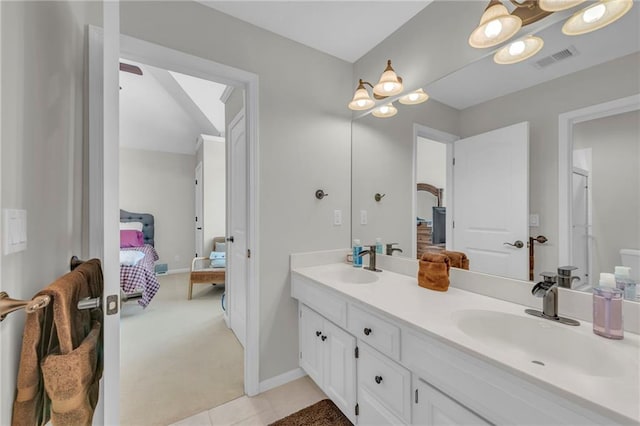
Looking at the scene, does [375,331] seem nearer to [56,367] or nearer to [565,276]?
[565,276]

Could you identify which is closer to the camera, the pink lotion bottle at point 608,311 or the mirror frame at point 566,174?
the pink lotion bottle at point 608,311

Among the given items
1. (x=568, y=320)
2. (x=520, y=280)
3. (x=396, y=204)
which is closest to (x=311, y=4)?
(x=396, y=204)

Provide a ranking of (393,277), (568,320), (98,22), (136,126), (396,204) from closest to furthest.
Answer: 1. (568,320)
2. (98,22)
3. (393,277)
4. (396,204)
5. (136,126)

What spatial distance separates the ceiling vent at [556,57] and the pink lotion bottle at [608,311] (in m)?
0.89

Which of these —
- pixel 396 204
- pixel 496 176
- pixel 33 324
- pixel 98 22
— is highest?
pixel 98 22

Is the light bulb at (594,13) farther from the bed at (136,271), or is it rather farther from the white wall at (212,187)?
the white wall at (212,187)

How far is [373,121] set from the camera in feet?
6.91

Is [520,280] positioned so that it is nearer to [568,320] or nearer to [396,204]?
[568,320]

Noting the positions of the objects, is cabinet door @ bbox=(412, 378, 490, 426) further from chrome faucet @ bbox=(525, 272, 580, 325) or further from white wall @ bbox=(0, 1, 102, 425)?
white wall @ bbox=(0, 1, 102, 425)

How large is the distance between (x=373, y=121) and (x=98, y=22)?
67.6 inches

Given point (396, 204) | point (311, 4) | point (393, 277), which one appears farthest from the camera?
point (396, 204)


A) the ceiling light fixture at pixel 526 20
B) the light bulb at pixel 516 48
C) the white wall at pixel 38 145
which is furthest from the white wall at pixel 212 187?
the light bulb at pixel 516 48

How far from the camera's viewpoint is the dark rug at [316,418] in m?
1.53

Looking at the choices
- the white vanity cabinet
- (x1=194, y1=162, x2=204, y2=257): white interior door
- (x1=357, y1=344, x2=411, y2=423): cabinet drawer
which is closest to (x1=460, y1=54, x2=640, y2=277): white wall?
(x1=357, y1=344, x2=411, y2=423): cabinet drawer
